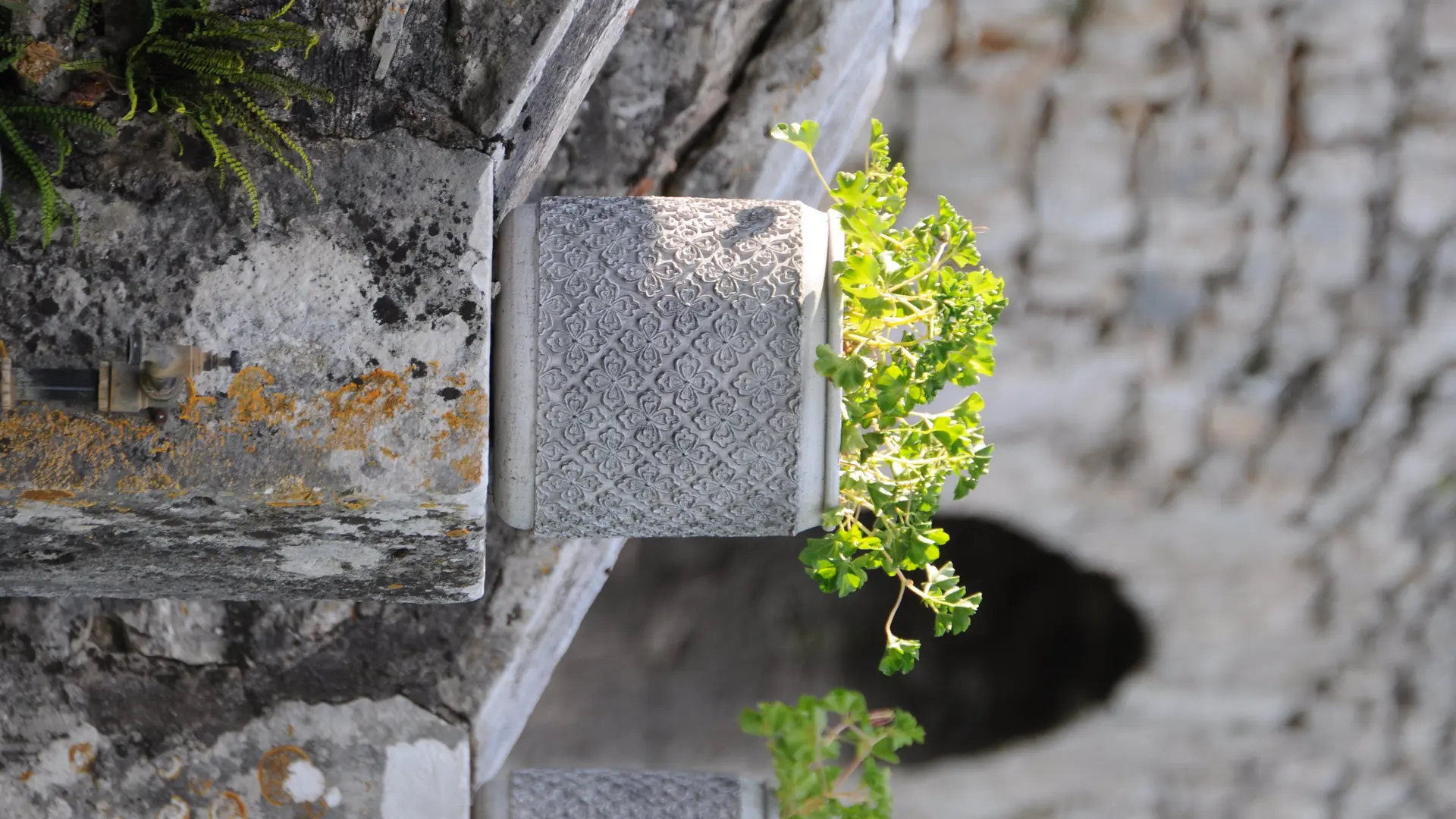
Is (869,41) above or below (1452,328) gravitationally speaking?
above

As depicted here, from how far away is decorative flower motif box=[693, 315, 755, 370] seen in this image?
4.32 ft

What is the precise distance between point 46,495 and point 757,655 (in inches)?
87.1

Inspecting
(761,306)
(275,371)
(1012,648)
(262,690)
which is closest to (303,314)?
(275,371)

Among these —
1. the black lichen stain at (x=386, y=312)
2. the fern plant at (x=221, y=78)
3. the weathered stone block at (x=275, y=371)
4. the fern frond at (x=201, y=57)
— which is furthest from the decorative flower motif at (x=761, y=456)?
the fern frond at (x=201, y=57)

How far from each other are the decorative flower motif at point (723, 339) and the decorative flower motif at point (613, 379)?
84mm

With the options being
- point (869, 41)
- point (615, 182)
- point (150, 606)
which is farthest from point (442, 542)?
point (869, 41)

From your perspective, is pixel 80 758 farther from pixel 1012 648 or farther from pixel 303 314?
pixel 1012 648

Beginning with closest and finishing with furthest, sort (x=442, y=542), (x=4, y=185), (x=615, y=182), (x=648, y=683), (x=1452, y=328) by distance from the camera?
(x=4, y=185) → (x=442, y=542) → (x=615, y=182) → (x=1452, y=328) → (x=648, y=683)

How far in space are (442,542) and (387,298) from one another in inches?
11.9

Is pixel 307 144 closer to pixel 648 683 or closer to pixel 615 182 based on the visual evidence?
pixel 615 182

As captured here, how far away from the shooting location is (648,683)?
122 inches

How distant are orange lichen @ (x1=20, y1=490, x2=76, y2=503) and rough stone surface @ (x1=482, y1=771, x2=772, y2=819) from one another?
3.00 feet

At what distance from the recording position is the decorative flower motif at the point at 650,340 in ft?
4.31

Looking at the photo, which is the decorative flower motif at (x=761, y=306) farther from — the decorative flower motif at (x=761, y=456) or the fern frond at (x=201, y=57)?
the fern frond at (x=201, y=57)
